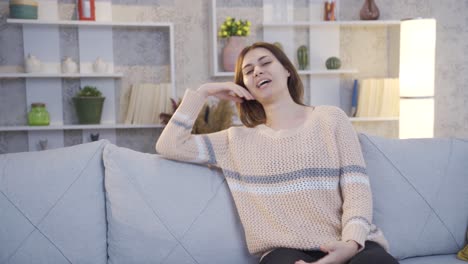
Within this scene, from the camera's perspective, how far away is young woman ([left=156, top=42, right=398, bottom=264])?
152 cm

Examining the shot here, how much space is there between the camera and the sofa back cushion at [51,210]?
61.3 inches

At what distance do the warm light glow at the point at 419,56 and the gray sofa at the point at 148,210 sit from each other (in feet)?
4.72

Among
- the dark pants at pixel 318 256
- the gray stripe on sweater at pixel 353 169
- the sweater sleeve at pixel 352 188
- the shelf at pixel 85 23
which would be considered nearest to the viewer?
the dark pants at pixel 318 256

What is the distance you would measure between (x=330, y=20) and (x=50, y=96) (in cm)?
193

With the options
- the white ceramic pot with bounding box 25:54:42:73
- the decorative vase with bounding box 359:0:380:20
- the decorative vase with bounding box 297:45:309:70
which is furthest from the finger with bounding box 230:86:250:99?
the decorative vase with bounding box 359:0:380:20

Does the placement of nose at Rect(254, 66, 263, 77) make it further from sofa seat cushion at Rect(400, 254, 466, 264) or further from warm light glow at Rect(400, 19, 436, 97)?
warm light glow at Rect(400, 19, 436, 97)

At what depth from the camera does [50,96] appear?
320 centimetres

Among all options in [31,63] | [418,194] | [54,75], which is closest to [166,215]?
[418,194]

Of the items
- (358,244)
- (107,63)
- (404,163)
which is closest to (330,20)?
(107,63)

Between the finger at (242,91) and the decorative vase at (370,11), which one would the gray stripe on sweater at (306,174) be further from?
the decorative vase at (370,11)

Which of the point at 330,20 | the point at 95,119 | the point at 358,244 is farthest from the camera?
the point at 330,20

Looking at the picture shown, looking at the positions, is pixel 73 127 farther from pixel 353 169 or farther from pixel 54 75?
pixel 353 169

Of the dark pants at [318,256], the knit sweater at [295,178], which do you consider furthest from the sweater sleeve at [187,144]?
the dark pants at [318,256]

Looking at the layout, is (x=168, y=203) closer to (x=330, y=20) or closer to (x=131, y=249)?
(x=131, y=249)
